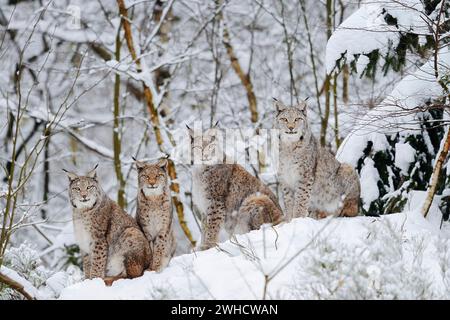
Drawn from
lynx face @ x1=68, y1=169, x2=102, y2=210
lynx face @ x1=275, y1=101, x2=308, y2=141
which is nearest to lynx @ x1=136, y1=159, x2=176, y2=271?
lynx face @ x1=68, y1=169, x2=102, y2=210

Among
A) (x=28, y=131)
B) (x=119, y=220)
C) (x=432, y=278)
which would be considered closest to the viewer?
(x=432, y=278)

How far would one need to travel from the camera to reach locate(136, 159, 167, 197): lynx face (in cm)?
639

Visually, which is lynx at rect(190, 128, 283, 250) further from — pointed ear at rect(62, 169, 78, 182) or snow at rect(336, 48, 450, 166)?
pointed ear at rect(62, 169, 78, 182)

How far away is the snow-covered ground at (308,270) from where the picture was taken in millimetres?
4457

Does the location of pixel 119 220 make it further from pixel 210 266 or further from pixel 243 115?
pixel 243 115

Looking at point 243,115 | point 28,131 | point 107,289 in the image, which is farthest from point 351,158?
point 28,131

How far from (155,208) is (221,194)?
4.24 ft

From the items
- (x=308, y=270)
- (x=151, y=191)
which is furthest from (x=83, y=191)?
(x=308, y=270)

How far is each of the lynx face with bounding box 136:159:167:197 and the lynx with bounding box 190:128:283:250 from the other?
3.34 feet

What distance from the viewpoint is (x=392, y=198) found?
7703 millimetres

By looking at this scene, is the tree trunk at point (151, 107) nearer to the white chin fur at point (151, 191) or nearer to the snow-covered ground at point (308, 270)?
the white chin fur at point (151, 191)

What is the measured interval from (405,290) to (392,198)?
3.44 metres

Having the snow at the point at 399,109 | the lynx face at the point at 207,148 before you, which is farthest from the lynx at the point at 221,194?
the snow at the point at 399,109

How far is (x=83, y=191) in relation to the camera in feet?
20.8
